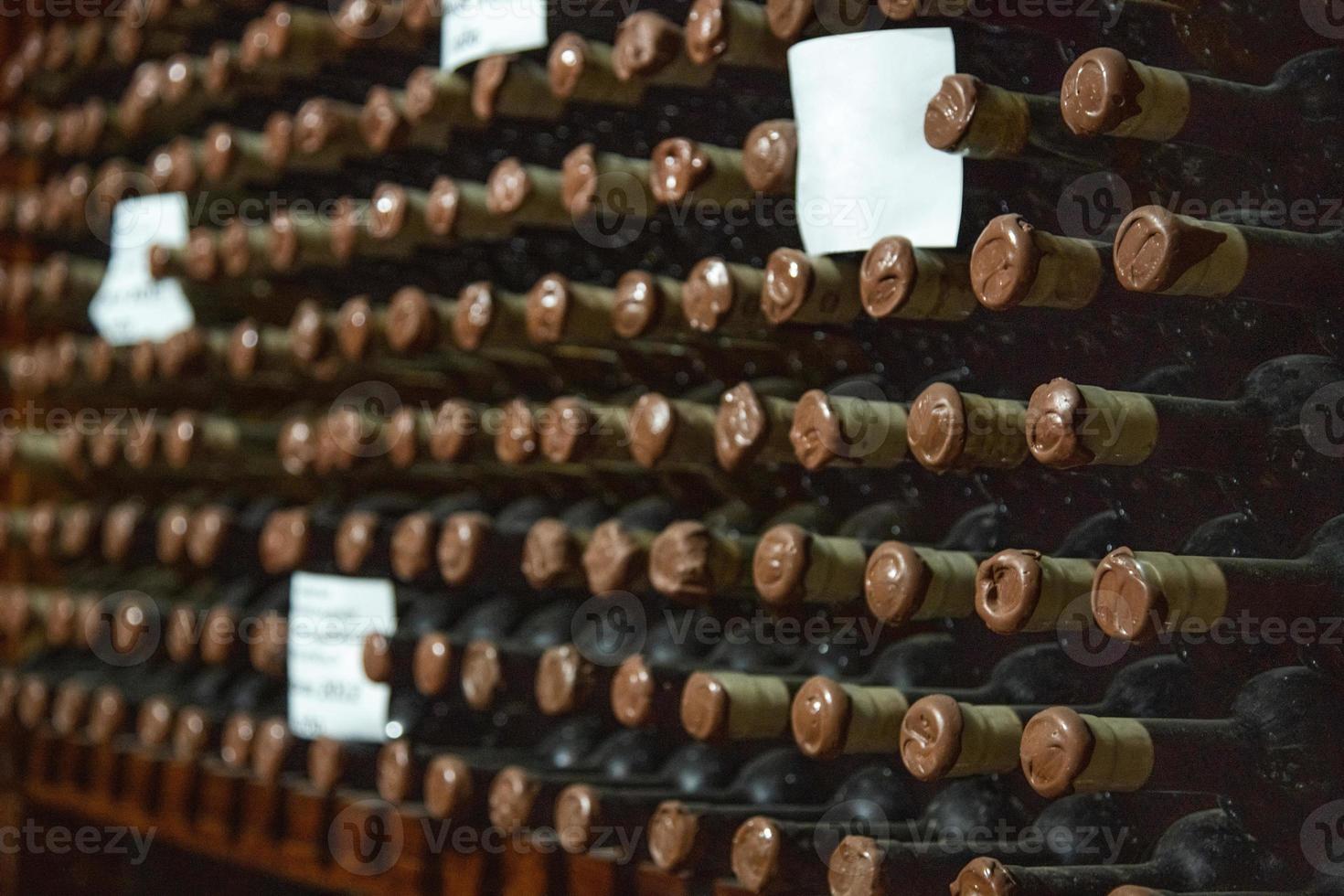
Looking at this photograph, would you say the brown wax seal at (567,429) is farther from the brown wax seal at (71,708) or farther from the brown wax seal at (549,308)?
the brown wax seal at (71,708)

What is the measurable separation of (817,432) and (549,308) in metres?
0.18

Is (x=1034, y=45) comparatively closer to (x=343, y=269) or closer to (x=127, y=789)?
(x=343, y=269)

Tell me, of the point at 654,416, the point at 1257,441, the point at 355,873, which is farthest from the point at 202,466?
the point at 1257,441

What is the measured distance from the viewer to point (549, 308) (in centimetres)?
68

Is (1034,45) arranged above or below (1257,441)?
above

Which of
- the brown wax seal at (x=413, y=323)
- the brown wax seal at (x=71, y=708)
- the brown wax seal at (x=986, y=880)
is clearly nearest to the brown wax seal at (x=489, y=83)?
the brown wax seal at (x=413, y=323)

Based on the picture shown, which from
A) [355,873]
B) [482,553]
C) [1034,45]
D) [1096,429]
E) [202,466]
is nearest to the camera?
[1096,429]

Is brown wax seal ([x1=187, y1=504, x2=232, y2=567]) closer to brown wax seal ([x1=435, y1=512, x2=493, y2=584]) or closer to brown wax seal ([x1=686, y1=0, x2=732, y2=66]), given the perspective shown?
brown wax seal ([x1=435, y1=512, x2=493, y2=584])

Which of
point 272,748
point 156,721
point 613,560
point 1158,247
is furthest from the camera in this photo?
point 156,721

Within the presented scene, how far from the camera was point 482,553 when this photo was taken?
0.73 meters

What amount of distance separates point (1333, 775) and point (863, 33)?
1.02ft

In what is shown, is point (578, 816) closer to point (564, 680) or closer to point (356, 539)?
point (564, 680)

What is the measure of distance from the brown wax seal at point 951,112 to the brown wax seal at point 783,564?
152 mm

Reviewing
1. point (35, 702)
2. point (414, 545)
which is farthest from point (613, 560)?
point (35, 702)
